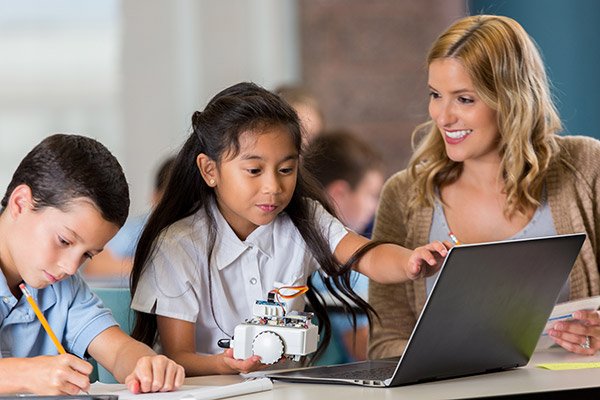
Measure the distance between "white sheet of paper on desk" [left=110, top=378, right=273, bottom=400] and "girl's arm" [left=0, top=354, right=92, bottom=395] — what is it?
7 cm

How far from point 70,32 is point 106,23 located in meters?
0.18

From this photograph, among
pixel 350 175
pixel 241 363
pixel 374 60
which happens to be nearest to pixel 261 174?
pixel 241 363

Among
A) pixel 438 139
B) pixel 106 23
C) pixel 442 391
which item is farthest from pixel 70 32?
pixel 442 391

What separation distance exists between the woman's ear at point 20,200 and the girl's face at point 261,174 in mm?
371

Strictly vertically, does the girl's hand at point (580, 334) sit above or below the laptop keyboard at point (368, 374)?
below

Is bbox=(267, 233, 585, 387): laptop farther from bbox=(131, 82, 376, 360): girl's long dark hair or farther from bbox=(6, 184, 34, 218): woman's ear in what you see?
bbox=(6, 184, 34, 218): woman's ear

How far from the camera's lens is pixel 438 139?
2.37 m

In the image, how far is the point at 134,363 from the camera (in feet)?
5.82

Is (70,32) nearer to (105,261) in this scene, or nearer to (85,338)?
(105,261)

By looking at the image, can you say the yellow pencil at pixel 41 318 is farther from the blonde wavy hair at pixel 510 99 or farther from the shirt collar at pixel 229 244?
the blonde wavy hair at pixel 510 99

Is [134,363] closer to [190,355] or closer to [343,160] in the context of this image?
[190,355]

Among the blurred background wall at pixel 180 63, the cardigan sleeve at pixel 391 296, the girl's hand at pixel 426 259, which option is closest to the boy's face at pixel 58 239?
the girl's hand at pixel 426 259

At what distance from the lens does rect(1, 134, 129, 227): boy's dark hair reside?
174cm

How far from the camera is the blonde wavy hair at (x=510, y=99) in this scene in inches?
88.1
